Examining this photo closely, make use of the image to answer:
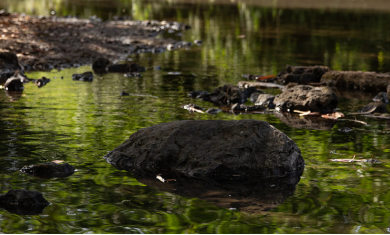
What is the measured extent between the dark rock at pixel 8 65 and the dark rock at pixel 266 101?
17.5ft

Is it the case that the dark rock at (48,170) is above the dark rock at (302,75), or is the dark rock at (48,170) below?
below

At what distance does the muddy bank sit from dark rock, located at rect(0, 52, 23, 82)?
44cm

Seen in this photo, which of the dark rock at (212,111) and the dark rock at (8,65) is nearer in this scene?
the dark rock at (212,111)

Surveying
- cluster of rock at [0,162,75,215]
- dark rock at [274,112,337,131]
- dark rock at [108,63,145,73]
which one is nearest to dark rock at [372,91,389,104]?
dark rock at [274,112,337,131]

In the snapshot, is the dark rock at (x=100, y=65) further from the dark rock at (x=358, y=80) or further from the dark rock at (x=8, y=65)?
the dark rock at (x=358, y=80)

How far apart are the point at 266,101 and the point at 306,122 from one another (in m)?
1.24

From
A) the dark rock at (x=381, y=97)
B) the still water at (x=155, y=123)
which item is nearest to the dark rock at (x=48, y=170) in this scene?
the still water at (x=155, y=123)

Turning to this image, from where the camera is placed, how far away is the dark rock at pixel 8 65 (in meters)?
12.0

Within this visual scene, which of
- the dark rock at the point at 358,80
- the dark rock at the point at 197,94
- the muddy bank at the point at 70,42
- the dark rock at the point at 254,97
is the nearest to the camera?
the dark rock at the point at 254,97

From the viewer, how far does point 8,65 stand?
40.7 feet

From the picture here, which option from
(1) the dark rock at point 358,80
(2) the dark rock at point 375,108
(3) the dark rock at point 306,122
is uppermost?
(1) the dark rock at point 358,80

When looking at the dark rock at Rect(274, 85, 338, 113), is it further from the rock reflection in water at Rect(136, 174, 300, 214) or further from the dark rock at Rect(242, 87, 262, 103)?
the rock reflection in water at Rect(136, 174, 300, 214)

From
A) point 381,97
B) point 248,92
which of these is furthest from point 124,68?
point 381,97

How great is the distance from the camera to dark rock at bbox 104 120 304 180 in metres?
5.63
